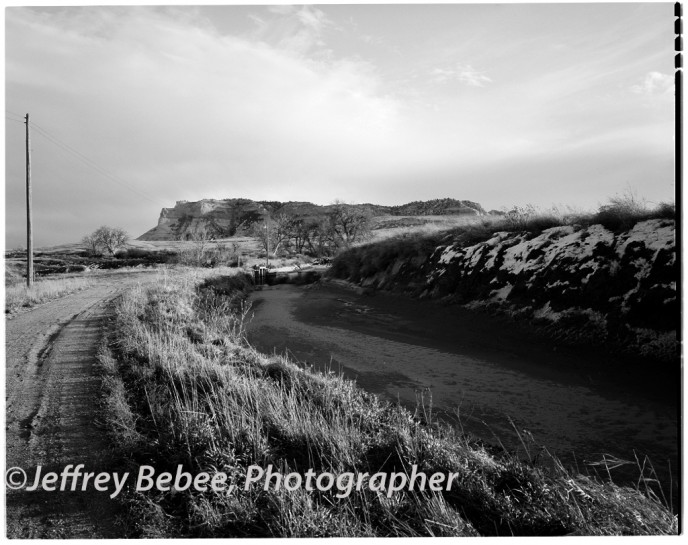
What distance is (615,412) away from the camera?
491 cm

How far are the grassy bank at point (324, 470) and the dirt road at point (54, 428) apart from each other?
183 millimetres

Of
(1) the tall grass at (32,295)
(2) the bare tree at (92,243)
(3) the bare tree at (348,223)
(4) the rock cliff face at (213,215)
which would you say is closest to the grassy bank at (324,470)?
(1) the tall grass at (32,295)

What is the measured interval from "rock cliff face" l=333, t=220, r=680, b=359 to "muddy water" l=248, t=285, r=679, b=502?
22.7 inches

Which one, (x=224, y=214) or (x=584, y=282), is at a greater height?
(x=224, y=214)

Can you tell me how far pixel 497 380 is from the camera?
6152mm

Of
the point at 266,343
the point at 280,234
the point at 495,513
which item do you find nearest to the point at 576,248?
the point at 266,343

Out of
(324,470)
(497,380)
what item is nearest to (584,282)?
(497,380)

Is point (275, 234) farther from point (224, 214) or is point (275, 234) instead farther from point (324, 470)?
point (224, 214)

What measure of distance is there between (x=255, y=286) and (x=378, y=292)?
972 cm

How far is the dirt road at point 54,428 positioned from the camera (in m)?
2.50

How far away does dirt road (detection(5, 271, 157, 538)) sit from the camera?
2500mm

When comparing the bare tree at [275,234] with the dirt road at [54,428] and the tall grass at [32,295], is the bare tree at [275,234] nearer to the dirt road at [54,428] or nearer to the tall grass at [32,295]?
the tall grass at [32,295]

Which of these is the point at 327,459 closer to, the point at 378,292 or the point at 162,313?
the point at 162,313

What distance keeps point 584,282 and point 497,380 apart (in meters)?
3.16
